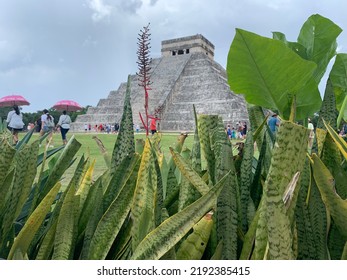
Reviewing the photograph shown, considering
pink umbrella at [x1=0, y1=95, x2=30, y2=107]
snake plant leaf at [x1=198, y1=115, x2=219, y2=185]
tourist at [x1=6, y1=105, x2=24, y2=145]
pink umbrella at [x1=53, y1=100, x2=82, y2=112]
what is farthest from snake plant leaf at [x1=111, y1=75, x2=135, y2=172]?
pink umbrella at [x1=53, y1=100, x2=82, y2=112]

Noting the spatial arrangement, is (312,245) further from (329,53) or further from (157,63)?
(157,63)

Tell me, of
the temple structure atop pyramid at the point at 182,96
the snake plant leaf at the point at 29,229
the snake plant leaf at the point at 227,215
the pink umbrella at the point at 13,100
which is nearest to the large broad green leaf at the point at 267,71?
the snake plant leaf at the point at 227,215

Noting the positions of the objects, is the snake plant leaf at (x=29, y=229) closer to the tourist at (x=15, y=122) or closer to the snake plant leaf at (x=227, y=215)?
the snake plant leaf at (x=227, y=215)

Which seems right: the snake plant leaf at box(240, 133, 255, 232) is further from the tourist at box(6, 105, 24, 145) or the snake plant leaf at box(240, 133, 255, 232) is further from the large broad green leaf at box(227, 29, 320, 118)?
the tourist at box(6, 105, 24, 145)

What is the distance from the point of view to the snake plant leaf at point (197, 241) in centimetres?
53

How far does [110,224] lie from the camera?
619mm

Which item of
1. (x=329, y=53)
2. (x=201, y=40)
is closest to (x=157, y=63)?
(x=201, y=40)

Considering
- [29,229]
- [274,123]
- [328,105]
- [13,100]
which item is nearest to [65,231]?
[29,229]

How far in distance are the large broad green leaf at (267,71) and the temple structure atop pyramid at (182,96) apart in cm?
2520

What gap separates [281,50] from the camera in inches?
24.9

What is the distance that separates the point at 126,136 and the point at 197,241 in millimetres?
306

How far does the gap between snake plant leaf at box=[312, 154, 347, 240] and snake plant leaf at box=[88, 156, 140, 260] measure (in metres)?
0.27

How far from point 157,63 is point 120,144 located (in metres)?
35.3

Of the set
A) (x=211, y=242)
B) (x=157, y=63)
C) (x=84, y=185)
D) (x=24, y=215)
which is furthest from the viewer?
(x=157, y=63)
